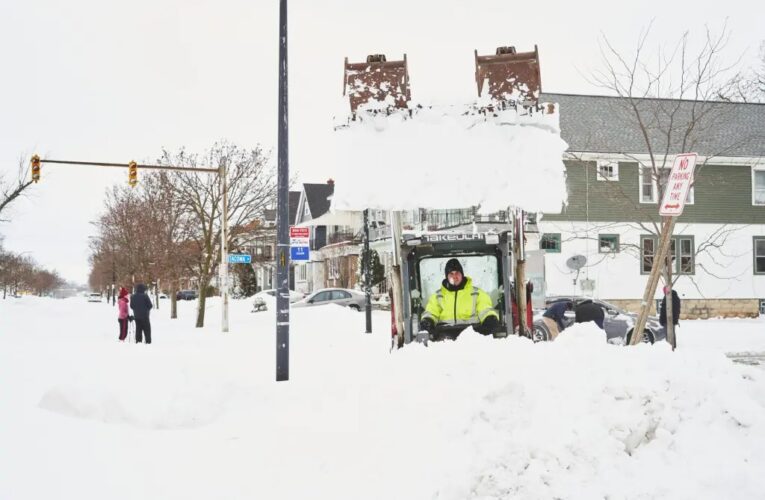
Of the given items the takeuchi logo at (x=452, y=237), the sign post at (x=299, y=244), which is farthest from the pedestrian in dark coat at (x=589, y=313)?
the takeuchi logo at (x=452, y=237)

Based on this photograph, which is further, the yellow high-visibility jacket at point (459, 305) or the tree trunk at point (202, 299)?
the tree trunk at point (202, 299)

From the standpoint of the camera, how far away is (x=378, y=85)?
9.09 metres

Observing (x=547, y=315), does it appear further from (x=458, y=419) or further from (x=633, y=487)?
(x=633, y=487)

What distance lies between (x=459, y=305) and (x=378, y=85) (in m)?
3.13

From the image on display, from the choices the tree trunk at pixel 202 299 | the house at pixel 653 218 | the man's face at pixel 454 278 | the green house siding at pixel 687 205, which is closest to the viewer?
the man's face at pixel 454 278

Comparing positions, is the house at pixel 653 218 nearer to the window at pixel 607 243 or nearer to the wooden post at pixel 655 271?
the window at pixel 607 243

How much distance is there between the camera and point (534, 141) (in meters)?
8.48

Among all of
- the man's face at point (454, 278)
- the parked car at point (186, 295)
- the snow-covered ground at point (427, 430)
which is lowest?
the parked car at point (186, 295)

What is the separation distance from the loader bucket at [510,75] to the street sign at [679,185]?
189 centimetres

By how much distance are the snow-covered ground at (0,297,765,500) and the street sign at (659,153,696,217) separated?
2.08 meters

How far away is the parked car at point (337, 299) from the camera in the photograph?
3466 cm

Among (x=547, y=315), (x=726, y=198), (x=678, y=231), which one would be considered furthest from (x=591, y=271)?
(x=547, y=315)

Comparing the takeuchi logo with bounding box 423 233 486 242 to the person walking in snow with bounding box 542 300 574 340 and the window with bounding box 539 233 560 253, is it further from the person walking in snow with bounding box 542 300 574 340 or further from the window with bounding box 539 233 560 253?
the window with bounding box 539 233 560 253

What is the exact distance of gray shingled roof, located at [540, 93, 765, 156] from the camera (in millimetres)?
28625
